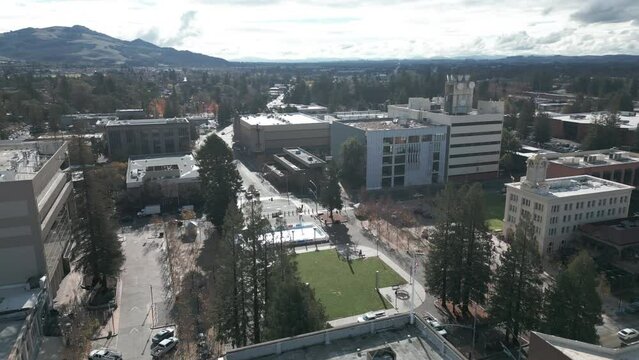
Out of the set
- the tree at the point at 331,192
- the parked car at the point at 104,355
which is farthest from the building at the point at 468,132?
the parked car at the point at 104,355

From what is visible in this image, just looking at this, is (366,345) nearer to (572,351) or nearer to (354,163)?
(572,351)

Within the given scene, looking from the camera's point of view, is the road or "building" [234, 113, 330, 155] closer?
the road

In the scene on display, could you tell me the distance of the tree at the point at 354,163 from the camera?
191 ft

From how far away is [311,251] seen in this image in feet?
136

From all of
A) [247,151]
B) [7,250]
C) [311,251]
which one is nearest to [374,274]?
[311,251]

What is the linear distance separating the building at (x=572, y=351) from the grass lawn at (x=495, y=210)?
28.9 meters

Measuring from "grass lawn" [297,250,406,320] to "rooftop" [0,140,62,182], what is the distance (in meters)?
20.5

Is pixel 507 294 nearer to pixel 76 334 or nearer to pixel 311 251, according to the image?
pixel 311 251

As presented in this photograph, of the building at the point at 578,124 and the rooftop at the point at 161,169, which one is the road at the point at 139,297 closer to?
the rooftop at the point at 161,169

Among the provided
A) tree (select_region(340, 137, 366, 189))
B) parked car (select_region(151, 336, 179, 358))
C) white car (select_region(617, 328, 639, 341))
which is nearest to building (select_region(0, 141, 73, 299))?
parked car (select_region(151, 336, 179, 358))

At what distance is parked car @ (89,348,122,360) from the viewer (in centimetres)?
2569

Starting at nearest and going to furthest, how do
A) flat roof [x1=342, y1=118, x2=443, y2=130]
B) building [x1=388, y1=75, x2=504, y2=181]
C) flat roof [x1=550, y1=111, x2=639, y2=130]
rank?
building [x1=388, y1=75, x2=504, y2=181]
flat roof [x1=342, y1=118, x2=443, y2=130]
flat roof [x1=550, y1=111, x2=639, y2=130]

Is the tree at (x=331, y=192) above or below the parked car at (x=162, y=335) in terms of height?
above

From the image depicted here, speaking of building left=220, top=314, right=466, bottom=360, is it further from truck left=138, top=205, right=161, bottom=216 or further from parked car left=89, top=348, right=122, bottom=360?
truck left=138, top=205, right=161, bottom=216
